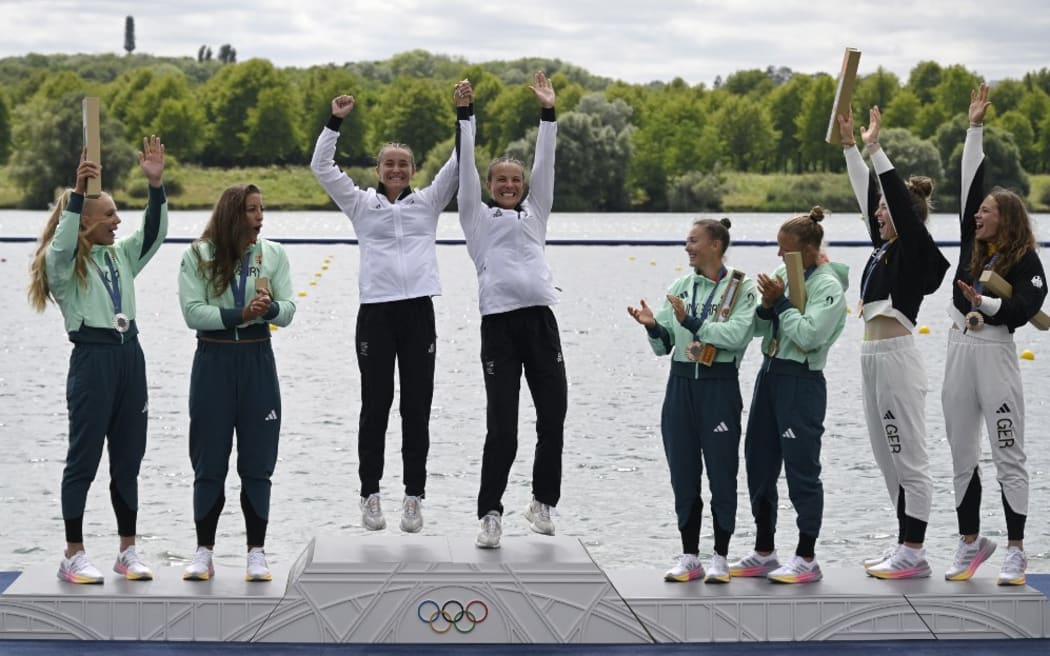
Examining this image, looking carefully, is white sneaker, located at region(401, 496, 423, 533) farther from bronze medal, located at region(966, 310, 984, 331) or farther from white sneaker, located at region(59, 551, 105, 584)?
bronze medal, located at region(966, 310, 984, 331)

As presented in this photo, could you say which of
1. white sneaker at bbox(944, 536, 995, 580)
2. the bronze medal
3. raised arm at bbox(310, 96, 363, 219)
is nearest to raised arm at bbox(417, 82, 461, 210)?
raised arm at bbox(310, 96, 363, 219)

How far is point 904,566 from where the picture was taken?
236 inches

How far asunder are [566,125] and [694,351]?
59.6 metres

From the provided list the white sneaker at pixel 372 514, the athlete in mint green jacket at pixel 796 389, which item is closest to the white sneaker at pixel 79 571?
the white sneaker at pixel 372 514

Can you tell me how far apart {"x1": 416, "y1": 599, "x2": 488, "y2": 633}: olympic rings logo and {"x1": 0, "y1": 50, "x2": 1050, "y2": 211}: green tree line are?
54623 millimetres

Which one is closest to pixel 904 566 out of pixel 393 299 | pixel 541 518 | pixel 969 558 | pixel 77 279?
pixel 969 558

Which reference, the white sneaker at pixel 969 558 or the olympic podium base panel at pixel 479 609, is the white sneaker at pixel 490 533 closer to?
the olympic podium base panel at pixel 479 609

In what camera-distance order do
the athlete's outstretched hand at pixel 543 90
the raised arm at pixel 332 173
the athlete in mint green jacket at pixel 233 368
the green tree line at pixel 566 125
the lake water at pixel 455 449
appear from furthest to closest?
the green tree line at pixel 566 125 < the lake water at pixel 455 449 < the raised arm at pixel 332 173 < the athlete's outstretched hand at pixel 543 90 < the athlete in mint green jacket at pixel 233 368

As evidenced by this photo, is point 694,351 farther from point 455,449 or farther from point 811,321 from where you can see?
point 455,449

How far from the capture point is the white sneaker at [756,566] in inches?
239

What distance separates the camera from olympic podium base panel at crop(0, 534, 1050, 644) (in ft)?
18.2

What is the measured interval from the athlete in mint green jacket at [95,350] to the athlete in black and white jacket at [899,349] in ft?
9.34

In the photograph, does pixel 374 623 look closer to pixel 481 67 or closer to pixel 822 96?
pixel 822 96

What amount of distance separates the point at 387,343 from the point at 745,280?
1507mm
